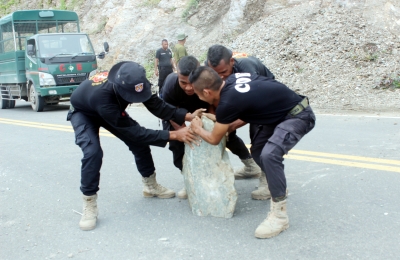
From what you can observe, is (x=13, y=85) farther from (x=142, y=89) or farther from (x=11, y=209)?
(x=142, y=89)

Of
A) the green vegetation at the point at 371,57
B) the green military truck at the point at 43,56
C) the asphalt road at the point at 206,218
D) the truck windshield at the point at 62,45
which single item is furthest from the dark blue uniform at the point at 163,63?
the asphalt road at the point at 206,218

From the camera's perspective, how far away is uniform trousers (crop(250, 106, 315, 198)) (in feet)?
11.4

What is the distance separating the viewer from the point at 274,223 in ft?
11.4

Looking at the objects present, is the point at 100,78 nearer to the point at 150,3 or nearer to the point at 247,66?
the point at 247,66

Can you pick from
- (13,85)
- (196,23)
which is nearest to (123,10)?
(196,23)

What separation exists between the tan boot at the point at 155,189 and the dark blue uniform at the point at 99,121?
0.46 m

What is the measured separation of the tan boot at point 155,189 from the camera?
178 inches

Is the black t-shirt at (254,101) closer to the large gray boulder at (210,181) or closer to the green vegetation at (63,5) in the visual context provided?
the large gray boulder at (210,181)

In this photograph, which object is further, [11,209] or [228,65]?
[11,209]

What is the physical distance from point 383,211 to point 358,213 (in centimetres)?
21

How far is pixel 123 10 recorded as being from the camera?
19812mm

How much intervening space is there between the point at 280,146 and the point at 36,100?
11235mm

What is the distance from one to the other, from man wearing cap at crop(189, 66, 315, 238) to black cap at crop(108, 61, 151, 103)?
1.35 feet

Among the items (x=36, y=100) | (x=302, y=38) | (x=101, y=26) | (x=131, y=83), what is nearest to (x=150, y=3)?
(x=101, y=26)
